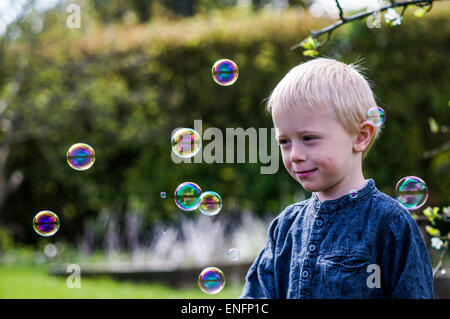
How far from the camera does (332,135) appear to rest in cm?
177

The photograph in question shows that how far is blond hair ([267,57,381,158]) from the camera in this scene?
1774mm

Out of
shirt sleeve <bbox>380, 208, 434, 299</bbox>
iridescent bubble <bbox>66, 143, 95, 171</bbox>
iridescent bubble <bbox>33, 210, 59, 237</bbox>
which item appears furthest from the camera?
iridescent bubble <bbox>66, 143, 95, 171</bbox>

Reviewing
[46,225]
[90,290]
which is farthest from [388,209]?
[90,290]

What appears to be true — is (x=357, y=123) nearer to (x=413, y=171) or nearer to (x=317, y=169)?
(x=317, y=169)

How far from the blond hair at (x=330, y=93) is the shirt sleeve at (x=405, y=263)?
34 cm

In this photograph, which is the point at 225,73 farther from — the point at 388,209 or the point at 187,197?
the point at 388,209

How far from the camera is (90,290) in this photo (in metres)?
5.07

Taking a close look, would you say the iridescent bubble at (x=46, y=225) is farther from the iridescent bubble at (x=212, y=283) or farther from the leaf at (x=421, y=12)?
the leaf at (x=421, y=12)

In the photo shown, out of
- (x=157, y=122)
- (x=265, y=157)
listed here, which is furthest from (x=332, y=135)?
(x=157, y=122)
